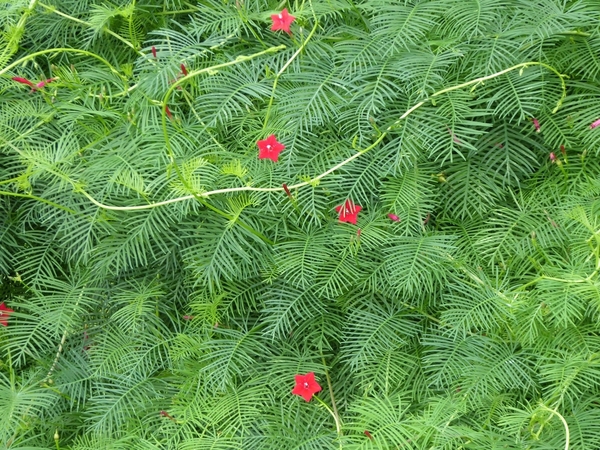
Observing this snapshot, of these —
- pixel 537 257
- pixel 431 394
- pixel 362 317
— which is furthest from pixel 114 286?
pixel 537 257

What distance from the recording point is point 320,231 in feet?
4.12

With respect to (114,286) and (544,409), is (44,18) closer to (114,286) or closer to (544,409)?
(114,286)

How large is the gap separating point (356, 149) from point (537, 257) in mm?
345

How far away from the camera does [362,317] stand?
4.07ft

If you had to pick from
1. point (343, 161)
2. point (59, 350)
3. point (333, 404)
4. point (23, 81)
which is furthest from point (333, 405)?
point (23, 81)

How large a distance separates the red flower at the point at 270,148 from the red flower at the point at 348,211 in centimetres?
14

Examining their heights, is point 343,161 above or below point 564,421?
above

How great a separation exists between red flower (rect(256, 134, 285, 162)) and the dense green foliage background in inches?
2.0

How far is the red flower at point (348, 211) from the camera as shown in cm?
122

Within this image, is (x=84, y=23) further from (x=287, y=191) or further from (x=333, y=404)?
(x=333, y=404)

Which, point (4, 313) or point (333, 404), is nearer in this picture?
point (333, 404)

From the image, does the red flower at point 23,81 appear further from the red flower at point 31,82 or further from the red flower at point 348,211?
the red flower at point 348,211

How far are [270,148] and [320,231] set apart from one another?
17 cm

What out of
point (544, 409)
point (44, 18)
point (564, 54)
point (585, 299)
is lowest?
point (544, 409)
